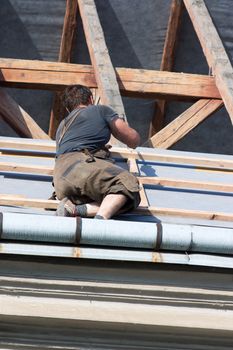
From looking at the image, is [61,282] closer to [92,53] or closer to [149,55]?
[92,53]

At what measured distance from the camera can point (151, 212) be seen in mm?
5008

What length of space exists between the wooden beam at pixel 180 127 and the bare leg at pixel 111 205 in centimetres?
421

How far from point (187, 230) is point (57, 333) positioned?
0.83m

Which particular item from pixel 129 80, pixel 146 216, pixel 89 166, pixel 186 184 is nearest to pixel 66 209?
pixel 89 166

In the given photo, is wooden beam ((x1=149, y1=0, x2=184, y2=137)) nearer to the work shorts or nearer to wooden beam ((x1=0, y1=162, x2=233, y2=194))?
wooden beam ((x1=0, y1=162, x2=233, y2=194))

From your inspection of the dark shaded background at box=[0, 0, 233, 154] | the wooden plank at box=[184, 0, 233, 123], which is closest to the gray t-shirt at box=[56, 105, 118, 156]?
the wooden plank at box=[184, 0, 233, 123]

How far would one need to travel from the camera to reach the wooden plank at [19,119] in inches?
355

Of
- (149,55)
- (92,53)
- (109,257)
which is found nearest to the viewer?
(109,257)

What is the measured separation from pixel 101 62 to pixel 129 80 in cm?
107

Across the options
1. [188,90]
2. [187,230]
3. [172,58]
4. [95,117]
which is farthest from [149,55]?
[187,230]

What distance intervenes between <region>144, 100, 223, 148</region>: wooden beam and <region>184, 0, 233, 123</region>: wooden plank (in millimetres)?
551

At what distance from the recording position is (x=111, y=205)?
473cm

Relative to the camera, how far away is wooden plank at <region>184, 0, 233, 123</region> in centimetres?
831

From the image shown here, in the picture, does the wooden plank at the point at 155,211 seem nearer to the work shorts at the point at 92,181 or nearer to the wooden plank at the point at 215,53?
the work shorts at the point at 92,181
